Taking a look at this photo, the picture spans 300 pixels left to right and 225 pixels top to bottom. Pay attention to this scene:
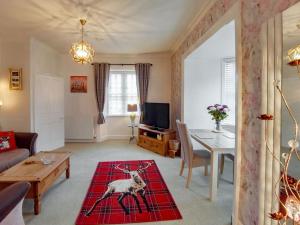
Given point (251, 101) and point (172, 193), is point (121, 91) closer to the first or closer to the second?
point (172, 193)

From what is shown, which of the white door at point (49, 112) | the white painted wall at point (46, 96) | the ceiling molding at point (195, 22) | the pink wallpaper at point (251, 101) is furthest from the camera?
the white door at point (49, 112)

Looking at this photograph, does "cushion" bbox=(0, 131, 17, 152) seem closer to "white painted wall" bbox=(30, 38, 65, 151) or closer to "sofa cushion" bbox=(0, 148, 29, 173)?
"sofa cushion" bbox=(0, 148, 29, 173)

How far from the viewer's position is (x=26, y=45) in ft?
14.3

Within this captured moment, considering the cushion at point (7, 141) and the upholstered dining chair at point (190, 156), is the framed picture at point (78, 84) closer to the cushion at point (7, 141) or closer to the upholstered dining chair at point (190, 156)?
the cushion at point (7, 141)

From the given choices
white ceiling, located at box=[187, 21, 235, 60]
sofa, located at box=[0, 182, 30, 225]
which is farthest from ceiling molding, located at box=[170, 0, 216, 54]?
sofa, located at box=[0, 182, 30, 225]

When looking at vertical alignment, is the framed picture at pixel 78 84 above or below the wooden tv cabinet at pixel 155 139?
above

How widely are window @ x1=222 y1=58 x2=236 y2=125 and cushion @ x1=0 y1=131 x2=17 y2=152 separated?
14.0 ft

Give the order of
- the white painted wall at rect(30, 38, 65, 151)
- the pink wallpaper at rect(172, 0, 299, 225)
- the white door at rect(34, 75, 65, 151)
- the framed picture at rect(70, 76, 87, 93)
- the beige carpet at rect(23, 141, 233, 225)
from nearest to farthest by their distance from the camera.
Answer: the pink wallpaper at rect(172, 0, 299, 225)
the beige carpet at rect(23, 141, 233, 225)
the white painted wall at rect(30, 38, 65, 151)
the white door at rect(34, 75, 65, 151)
the framed picture at rect(70, 76, 87, 93)

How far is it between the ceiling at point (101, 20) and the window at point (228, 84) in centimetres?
130

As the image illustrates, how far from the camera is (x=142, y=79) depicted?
5.88m

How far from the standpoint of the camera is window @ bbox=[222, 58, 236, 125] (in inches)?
172

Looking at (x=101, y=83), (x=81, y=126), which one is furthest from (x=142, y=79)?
(x=81, y=126)

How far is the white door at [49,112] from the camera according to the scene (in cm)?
467

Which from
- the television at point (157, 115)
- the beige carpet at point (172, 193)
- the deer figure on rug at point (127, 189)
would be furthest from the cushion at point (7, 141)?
the television at point (157, 115)
